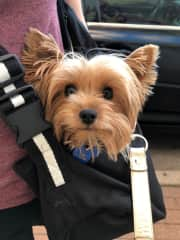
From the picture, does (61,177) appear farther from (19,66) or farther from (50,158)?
(19,66)

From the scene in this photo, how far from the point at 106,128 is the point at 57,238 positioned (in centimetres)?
42

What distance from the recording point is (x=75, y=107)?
1.68 meters

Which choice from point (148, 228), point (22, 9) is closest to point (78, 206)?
point (148, 228)

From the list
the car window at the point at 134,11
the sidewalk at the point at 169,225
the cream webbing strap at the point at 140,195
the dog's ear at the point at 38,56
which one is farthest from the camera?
the car window at the point at 134,11

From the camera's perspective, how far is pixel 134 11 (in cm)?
473

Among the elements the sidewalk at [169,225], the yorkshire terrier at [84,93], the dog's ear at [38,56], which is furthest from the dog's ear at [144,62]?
the sidewalk at [169,225]

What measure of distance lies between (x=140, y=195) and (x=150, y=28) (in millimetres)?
3319

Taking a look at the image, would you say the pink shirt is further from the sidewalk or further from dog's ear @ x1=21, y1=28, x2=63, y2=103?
the sidewalk

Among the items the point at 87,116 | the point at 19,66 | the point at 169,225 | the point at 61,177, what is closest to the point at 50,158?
the point at 61,177

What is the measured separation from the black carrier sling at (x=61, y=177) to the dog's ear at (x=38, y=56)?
89 mm

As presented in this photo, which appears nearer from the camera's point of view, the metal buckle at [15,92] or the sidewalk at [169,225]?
the metal buckle at [15,92]

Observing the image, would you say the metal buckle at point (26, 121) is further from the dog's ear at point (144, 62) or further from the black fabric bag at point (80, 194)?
the dog's ear at point (144, 62)

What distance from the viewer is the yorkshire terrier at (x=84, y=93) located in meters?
1.68

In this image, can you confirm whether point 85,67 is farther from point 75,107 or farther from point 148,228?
point 148,228
